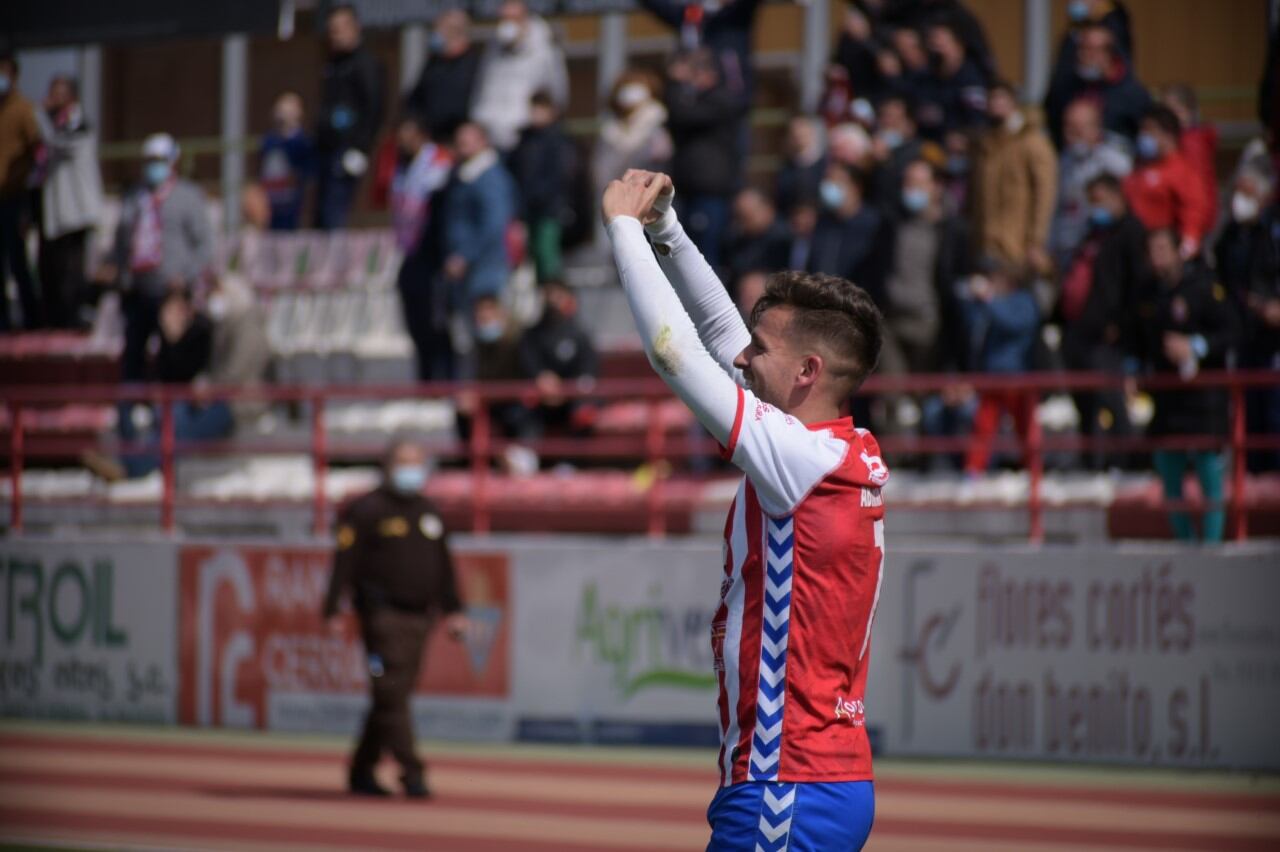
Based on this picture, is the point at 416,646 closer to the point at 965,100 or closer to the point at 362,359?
the point at 965,100

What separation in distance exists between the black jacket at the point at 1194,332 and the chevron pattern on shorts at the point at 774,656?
10.2 metres

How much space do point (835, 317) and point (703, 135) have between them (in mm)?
12973

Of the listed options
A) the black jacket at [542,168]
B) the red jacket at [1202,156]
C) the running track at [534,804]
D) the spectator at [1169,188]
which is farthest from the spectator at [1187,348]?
the black jacket at [542,168]

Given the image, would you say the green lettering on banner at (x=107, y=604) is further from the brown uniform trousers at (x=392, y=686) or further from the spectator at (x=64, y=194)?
the spectator at (x=64, y=194)

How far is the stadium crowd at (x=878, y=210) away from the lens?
50.1 feet

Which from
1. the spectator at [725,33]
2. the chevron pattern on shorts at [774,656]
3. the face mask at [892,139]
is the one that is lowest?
the chevron pattern on shorts at [774,656]

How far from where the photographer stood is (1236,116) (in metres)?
20.7

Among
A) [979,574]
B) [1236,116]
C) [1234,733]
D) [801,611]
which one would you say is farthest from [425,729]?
[801,611]

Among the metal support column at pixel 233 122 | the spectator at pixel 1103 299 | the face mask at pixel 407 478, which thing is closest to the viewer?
the face mask at pixel 407 478

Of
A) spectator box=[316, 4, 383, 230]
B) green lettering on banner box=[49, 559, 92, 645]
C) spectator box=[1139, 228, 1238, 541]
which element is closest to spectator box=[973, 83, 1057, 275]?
spectator box=[1139, 228, 1238, 541]

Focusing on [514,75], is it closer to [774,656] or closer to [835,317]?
[835,317]

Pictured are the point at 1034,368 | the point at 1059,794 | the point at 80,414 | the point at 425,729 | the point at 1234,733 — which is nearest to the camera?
the point at 1059,794

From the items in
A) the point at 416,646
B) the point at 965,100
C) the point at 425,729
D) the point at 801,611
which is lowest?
the point at 425,729

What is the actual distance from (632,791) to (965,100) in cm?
668
